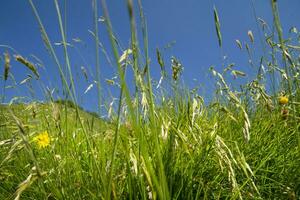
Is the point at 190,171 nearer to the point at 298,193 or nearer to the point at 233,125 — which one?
the point at 298,193

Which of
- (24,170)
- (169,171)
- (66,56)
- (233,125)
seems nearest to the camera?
(66,56)

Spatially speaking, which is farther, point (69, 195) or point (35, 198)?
point (35, 198)

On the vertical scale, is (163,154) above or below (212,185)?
above

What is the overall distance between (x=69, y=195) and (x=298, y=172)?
1.06 meters

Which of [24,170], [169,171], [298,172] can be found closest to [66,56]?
[169,171]

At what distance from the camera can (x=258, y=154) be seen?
7.34 feet

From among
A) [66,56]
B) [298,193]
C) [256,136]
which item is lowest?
[298,193]

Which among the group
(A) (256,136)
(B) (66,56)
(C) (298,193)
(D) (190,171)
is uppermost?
(B) (66,56)

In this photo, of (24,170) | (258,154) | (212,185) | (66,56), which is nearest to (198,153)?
(212,185)

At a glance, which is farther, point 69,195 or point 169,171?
point 69,195

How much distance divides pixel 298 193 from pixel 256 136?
1.72 feet

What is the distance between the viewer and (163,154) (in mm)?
1928

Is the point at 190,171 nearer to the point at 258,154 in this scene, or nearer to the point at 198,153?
the point at 198,153

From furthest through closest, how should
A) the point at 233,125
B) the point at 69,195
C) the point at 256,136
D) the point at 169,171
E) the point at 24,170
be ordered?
the point at 24,170 < the point at 233,125 < the point at 256,136 < the point at 69,195 < the point at 169,171
